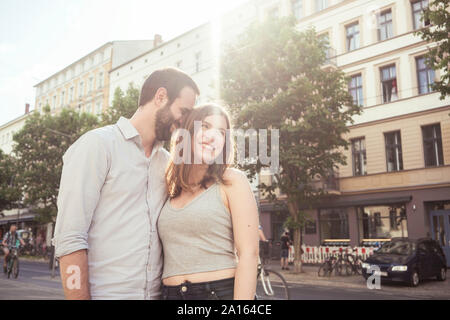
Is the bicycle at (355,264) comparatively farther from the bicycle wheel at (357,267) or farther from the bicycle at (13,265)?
the bicycle at (13,265)

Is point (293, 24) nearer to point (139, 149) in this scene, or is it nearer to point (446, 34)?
point (446, 34)

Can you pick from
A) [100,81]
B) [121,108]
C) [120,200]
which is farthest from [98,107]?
[120,200]

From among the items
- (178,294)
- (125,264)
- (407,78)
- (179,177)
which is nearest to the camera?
(125,264)

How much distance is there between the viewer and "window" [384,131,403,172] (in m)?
23.0

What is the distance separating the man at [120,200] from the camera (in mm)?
1868

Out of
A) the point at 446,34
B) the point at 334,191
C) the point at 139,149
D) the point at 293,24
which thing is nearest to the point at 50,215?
the point at 334,191

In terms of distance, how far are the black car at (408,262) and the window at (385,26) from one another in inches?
544

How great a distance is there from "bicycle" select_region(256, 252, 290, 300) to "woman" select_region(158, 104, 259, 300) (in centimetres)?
645

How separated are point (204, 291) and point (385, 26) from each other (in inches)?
1026

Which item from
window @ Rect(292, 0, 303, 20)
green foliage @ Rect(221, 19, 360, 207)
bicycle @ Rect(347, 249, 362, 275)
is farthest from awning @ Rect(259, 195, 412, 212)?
window @ Rect(292, 0, 303, 20)

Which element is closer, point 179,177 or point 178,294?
point 178,294

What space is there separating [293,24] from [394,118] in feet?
29.8

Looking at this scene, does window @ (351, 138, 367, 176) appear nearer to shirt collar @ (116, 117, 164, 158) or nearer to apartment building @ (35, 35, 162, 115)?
shirt collar @ (116, 117, 164, 158)

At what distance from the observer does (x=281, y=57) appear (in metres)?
18.1
